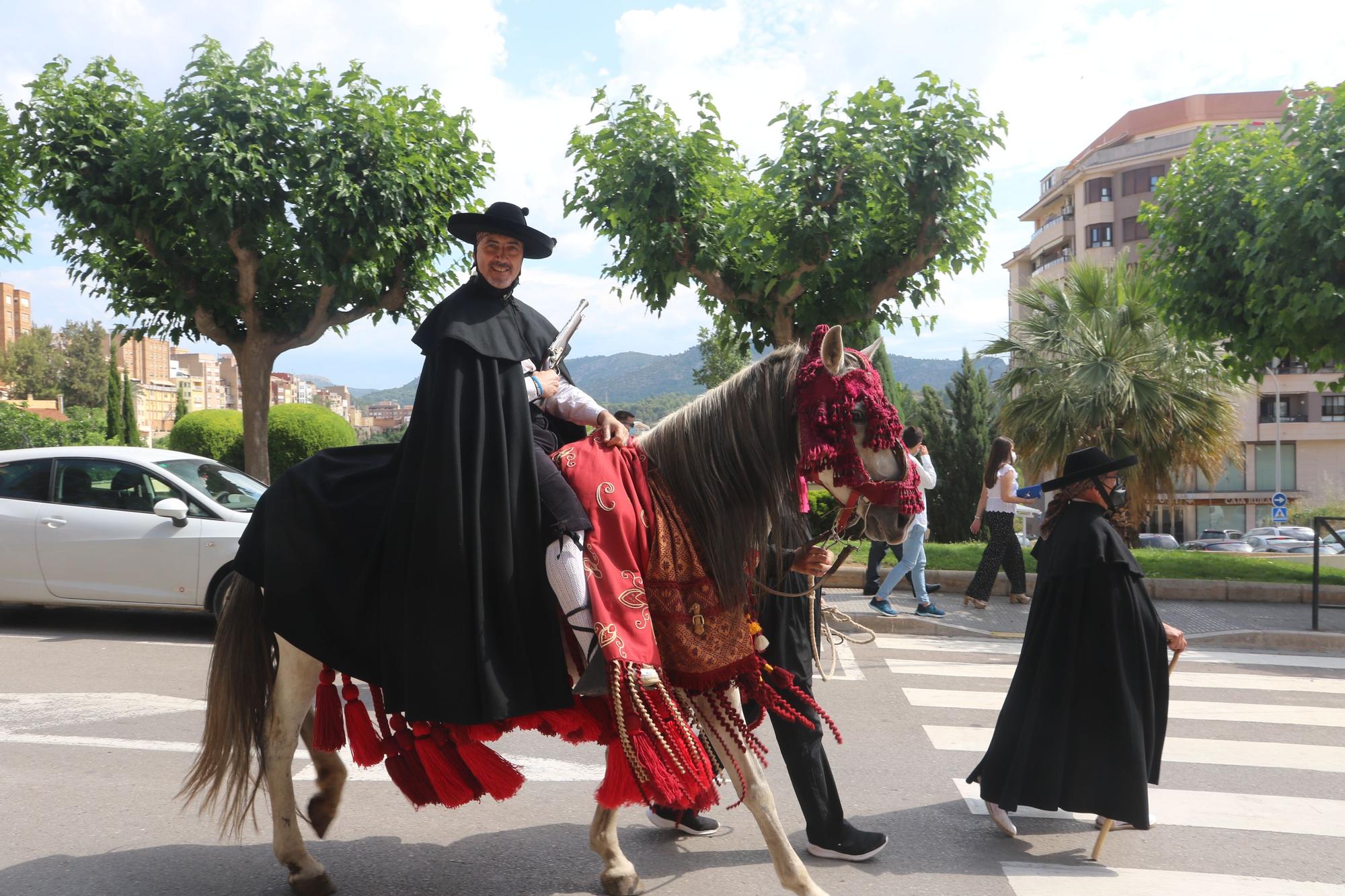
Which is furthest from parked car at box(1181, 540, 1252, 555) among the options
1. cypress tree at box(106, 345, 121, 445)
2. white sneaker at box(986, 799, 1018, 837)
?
cypress tree at box(106, 345, 121, 445)

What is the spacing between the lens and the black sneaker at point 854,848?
3828 millimetres

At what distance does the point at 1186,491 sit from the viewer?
4744cm

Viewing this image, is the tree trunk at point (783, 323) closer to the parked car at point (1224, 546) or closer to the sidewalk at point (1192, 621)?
the sidewalk at point (1192, 621)

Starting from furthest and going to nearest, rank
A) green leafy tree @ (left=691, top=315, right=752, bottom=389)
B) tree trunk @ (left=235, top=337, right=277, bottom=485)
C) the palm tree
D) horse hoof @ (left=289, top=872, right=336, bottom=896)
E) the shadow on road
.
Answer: green leafy tree @ (left=691, top=315, right=752, bottom=389) → the palm tree → tree trunk @ (left=235, top=337, right=277, bottom=485) → the shadow on road → horse hoof @ (left=289, top=872, right=336, bottom=896)

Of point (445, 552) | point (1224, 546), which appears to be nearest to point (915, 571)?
point (445, 552)

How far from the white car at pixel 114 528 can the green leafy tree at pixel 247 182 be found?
4.73 meters

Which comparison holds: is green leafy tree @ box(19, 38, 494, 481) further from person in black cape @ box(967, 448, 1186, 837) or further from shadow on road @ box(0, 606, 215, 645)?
person in black cape @ box(967, 448, 1186, 837)

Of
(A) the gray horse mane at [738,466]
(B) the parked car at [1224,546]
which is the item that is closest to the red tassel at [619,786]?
(A) the gray horse mane at [738,466]

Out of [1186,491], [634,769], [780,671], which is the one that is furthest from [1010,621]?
[1186,491]

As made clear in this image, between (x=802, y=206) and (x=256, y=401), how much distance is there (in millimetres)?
8028

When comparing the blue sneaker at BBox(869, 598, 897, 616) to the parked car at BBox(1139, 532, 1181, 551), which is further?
the parked car at BBox(1139, 532, 1181, 551)

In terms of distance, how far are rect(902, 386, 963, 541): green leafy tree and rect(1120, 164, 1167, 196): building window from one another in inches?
1211

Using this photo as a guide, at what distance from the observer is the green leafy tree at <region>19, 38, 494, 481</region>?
484 inches

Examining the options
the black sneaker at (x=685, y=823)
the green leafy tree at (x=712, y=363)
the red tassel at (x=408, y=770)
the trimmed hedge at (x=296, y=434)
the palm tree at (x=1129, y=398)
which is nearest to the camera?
the red tassel at (x=408, y=770)
